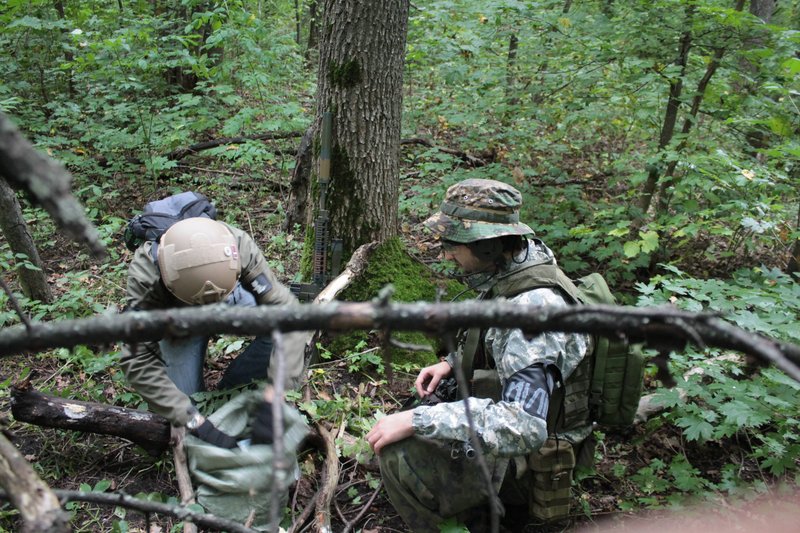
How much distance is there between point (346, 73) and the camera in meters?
4.16

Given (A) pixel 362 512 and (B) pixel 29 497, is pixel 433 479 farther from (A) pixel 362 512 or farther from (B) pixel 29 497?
(B) pixel 29 497

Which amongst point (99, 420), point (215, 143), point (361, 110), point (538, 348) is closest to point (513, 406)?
point (538, 348)

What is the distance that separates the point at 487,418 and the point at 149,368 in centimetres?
208

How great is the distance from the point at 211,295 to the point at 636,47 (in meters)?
4.75

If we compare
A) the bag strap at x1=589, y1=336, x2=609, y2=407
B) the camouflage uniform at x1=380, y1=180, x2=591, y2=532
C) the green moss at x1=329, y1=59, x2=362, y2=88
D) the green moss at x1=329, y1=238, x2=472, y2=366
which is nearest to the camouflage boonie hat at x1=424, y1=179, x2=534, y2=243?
the camouflage uniform at x1=380, y1=180, x2=591, y2=532

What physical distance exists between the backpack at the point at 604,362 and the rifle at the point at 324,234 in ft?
6.48

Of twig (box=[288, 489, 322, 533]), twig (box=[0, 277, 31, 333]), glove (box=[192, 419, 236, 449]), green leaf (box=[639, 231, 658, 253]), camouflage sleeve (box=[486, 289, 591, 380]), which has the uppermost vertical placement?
twig (box=[0, 277, 31, 333])

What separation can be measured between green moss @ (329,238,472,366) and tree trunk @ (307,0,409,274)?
227 millimetres

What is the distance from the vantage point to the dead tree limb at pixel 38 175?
2.33ft

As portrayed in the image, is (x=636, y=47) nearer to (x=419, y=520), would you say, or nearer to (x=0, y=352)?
(x=419, y=520)

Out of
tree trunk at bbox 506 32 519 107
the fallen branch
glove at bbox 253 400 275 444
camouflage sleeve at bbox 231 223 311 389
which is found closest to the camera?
glove at bbox 253 400 275 444

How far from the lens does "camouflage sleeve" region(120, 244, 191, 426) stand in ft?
9.73

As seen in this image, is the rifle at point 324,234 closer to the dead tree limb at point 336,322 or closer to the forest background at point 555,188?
the forest background at point 555,188

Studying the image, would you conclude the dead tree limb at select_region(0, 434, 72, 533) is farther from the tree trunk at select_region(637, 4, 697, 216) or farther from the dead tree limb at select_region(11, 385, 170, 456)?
the tree trunk at select_region(637, 4, 697, 216)
